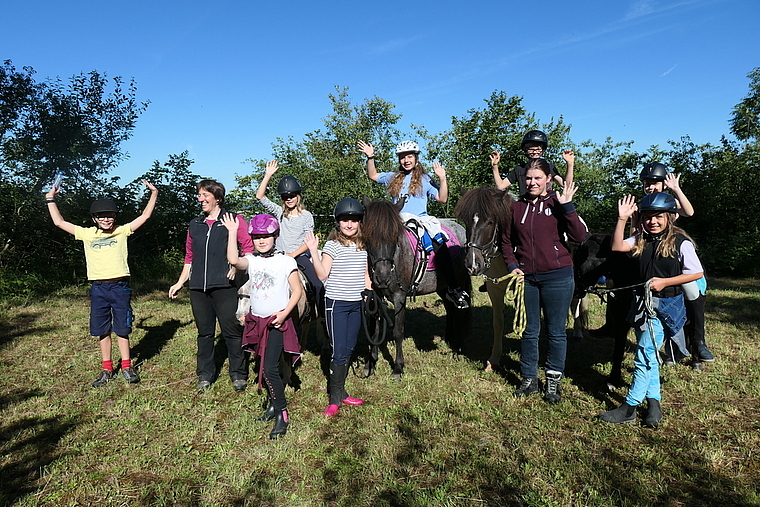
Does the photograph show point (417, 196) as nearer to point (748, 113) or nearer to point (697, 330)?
point (697, 330)

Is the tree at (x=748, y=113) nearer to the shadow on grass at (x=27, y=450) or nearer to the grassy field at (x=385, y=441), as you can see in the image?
the grassy field at (x=385, y=441)

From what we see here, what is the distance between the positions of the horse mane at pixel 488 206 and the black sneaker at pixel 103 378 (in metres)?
4.94

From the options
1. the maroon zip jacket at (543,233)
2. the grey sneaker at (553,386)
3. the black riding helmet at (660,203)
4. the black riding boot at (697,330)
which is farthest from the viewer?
the black riding boot at (697,330)

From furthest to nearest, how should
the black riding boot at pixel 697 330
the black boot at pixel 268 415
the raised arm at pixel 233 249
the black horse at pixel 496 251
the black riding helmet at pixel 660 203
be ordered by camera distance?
the black riding boot at pixel 697 330 → the black horse at pixel 496 251 → the black boot at pixel 268 415 → the raised arm at pixel 233 249 → the black riding helmet at pixel 660 203

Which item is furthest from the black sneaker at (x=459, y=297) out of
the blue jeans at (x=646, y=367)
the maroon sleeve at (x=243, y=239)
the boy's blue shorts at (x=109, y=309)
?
the boy's blue shorts at (x=109, y=309)

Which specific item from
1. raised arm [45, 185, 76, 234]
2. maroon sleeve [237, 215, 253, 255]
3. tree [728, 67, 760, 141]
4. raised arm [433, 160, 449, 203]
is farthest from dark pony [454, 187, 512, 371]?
tree [728, 67, 760, 141]

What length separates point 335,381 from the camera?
15.3 feet

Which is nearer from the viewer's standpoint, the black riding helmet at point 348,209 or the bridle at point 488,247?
the black riding helmet at point 348,209

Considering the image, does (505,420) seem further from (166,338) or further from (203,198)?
(166,338)

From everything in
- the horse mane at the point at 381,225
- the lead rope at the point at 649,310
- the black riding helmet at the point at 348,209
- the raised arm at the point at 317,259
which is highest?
the black riding helmet at the point at 348,209

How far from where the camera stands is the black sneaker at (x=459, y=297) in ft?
20.1

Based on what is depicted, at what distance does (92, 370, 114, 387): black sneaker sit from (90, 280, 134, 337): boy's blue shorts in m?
0.54

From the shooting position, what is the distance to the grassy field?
323 centimetres

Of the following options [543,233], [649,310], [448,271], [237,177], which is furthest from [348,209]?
[237,177]
